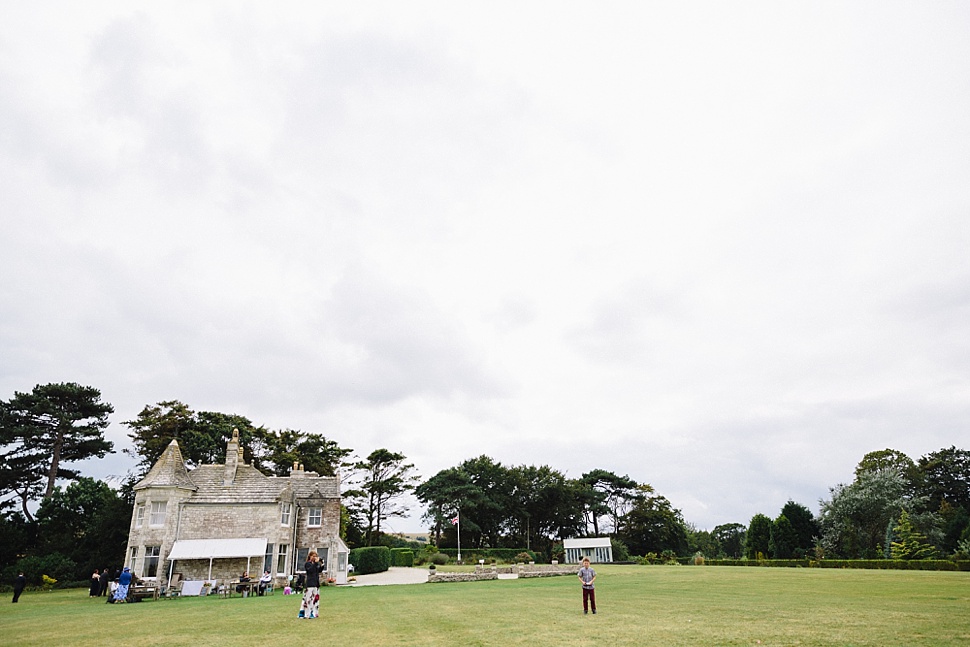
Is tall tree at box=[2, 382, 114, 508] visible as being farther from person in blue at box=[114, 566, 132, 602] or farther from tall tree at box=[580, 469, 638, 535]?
tall tree at box=[580, 469, 638, 535]

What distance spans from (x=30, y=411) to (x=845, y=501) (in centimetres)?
6830

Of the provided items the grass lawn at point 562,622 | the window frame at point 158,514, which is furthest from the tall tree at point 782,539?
the window frame at point 158,514

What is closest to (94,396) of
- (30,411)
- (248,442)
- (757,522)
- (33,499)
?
(30,411)

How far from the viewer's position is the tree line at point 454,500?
40.9 metres

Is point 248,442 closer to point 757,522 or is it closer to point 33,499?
point 33,499

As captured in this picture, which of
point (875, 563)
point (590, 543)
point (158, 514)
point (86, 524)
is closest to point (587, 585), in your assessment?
point (158, 514)

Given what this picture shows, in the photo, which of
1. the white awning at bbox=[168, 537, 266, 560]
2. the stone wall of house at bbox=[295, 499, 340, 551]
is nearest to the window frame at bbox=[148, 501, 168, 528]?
the white awning at bbox=[168, 537, 266, 560]

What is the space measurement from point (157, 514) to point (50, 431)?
875 inches

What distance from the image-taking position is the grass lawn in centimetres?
1026

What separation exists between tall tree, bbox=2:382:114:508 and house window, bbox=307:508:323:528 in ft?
75.8

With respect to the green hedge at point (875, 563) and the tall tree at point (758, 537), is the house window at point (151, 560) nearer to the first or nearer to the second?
the green hedge at point (875, 563)

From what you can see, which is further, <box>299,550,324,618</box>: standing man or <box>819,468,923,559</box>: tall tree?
<box>819,468,923,559</box>: tall tree

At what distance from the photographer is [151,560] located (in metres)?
31.5

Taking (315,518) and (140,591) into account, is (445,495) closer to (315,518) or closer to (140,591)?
(315,518)
